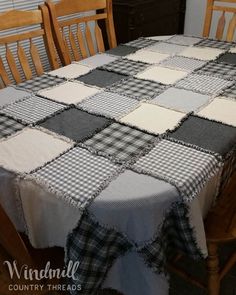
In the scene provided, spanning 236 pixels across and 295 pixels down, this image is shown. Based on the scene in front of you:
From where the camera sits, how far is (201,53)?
1.72m

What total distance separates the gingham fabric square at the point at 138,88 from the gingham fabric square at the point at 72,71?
0.72 ft

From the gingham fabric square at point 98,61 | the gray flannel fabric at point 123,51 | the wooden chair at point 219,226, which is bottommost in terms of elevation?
the wooden chair at point 219,226

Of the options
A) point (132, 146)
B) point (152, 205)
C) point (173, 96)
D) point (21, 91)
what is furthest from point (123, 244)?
point (21, 91)

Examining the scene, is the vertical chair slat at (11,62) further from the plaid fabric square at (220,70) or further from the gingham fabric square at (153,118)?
the plaid fabric square at (220,70)

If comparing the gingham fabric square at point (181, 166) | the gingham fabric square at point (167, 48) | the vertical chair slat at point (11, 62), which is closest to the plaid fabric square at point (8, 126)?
the gingham fabric square at point (181, 166)

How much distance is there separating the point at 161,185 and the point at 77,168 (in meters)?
0.24

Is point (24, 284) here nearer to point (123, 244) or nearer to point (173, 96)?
point (123, 244)

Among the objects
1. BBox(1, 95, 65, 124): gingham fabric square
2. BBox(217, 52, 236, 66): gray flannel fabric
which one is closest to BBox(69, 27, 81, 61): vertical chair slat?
BBox(1, 95, 65, 124): gingham fabric square

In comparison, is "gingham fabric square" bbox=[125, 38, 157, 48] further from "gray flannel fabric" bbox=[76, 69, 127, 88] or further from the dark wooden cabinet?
the dark wooden cabinet

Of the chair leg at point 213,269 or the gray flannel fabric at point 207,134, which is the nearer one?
the gray flannel fabric at point 207,134

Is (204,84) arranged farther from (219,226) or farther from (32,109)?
(32,109)

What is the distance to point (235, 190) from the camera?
97 cm

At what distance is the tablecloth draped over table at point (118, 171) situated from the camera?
0.83 metres

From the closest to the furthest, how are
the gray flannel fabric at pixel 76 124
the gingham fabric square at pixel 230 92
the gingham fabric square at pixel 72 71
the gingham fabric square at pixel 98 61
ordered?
1. the gray flannel fabric at pixel 76 124
2. the gingham fabric square at pixel 230 92
3. the gingham fabric square at pixel 72 71
4. the gingham fabric square at pixel 98 61
